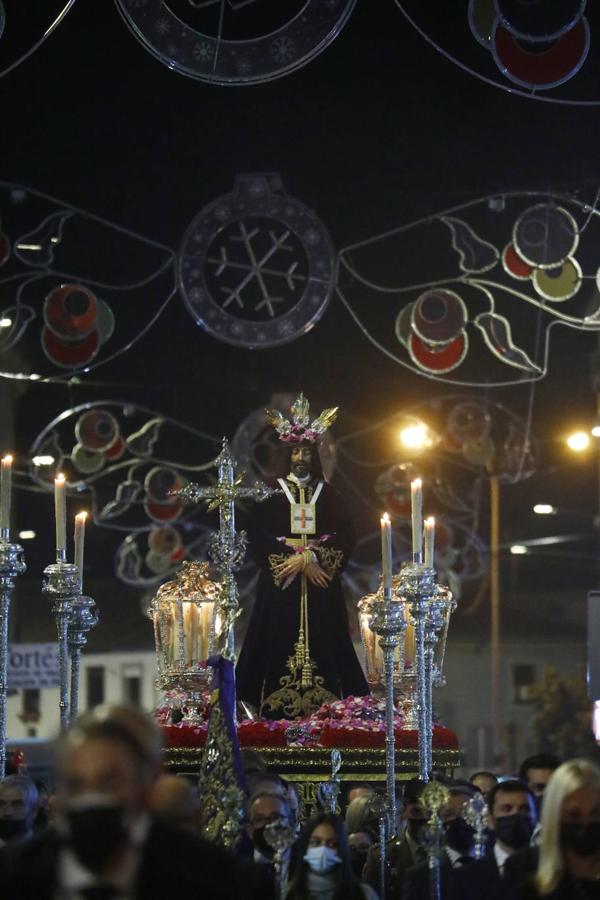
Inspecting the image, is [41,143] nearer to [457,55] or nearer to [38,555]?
[457,55]

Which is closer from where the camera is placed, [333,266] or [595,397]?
[333,266]

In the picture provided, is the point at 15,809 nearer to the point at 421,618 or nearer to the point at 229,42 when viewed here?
the point at 421,618

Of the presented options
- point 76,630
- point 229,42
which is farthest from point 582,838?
point 229,42

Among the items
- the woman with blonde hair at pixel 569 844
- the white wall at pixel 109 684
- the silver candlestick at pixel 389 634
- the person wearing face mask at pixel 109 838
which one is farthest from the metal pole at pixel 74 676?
the white wall at pixel 109 684

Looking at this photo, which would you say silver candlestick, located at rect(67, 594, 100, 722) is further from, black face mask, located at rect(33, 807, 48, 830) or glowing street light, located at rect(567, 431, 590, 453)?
glowing street light, located at rect(567, 431, 590, 453)

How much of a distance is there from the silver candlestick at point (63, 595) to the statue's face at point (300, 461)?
2527 mm

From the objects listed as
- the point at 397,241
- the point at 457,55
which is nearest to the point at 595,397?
the point at 397,241

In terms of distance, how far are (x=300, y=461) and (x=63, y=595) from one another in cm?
288

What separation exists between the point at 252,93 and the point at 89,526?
14.3 m

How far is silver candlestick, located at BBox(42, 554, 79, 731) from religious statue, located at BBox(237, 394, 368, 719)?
2263 millimetres

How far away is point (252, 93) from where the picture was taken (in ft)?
65.1

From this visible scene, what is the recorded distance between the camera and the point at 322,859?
26.3 ft

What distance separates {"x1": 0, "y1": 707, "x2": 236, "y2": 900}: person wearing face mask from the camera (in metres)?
4.75

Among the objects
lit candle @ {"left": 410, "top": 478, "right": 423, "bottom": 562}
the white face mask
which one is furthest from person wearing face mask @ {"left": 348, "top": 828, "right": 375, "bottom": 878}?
the white face mask
